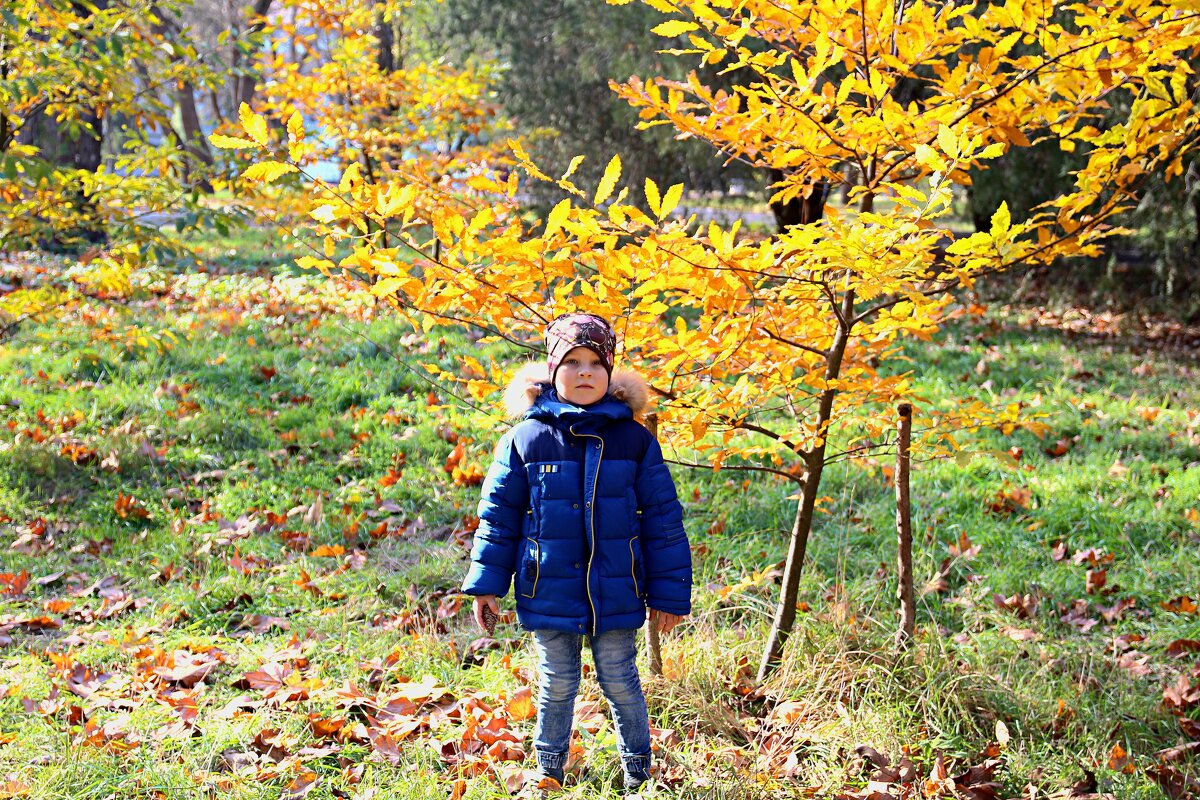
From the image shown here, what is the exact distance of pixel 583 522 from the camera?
242cm

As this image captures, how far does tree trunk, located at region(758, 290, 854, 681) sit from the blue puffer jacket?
2.26ft

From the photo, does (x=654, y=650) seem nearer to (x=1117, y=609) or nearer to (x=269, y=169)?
(x=269, y=169)

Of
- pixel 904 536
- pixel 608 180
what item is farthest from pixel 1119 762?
pixel 608 180

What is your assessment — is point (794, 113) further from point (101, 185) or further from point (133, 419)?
point (133, 419)

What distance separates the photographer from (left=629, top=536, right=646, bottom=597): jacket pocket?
244 cm

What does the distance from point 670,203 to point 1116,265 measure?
1005cm

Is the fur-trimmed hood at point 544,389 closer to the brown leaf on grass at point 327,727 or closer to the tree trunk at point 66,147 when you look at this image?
the brown leaf on grass at point 327,727

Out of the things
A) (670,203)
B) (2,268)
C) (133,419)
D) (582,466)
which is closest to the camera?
(670,203)

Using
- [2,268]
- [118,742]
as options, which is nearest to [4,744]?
[118,742]

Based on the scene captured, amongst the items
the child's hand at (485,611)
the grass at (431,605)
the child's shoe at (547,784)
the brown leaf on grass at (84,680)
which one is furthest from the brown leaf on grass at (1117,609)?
the brown leaf on grass at (84,680)

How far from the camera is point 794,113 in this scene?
2523mm

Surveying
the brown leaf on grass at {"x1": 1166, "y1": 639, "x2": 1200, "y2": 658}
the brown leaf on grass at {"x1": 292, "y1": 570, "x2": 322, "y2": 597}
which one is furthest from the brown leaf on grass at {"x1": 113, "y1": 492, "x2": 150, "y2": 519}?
the brown leaf on grass at {"x1": 1166, "y1": 639, "x2": 1200, "y2": 658}

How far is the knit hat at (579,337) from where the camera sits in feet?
7.97

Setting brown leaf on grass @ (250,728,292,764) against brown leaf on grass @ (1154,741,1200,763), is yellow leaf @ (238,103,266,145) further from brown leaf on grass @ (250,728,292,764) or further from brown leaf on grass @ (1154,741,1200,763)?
brown leaf on grass @ (1154,741,1200,763)
